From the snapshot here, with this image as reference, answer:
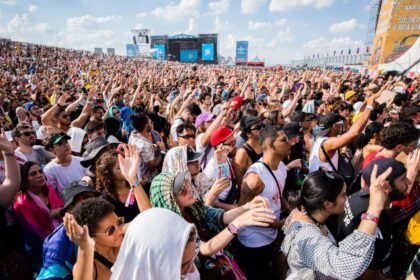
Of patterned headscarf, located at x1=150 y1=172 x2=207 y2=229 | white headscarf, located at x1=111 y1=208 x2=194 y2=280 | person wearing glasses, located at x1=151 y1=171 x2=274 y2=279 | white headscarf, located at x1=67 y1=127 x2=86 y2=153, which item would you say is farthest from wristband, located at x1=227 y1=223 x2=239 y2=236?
white headscarf, located at x1=67 y1=127 x2=86 y2=153

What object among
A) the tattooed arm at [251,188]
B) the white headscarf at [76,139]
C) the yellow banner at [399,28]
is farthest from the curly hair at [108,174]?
the yellow banner at [399,28]

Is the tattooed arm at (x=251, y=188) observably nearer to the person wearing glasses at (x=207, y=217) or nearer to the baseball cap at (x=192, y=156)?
the person wearing glasses at (x=207, y=217)

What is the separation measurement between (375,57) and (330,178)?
34.1m

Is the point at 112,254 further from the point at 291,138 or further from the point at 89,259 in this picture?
the point at 291,138

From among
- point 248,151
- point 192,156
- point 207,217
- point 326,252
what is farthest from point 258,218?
point 248,151

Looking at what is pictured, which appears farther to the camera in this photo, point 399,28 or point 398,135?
point 399,28

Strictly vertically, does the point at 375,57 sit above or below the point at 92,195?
above

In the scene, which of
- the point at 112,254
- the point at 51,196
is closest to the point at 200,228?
the point at 112,254

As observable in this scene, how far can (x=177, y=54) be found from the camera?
5853 cm

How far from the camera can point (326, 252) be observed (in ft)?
5.82

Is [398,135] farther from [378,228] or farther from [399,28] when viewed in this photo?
[399,28]

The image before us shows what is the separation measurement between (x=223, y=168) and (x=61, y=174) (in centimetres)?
207

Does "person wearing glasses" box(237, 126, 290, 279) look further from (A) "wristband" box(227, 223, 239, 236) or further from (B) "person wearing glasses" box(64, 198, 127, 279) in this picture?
(B) "person wearing glasses" box(64, 198, 127, 279)

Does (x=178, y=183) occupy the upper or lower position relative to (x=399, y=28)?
lower
